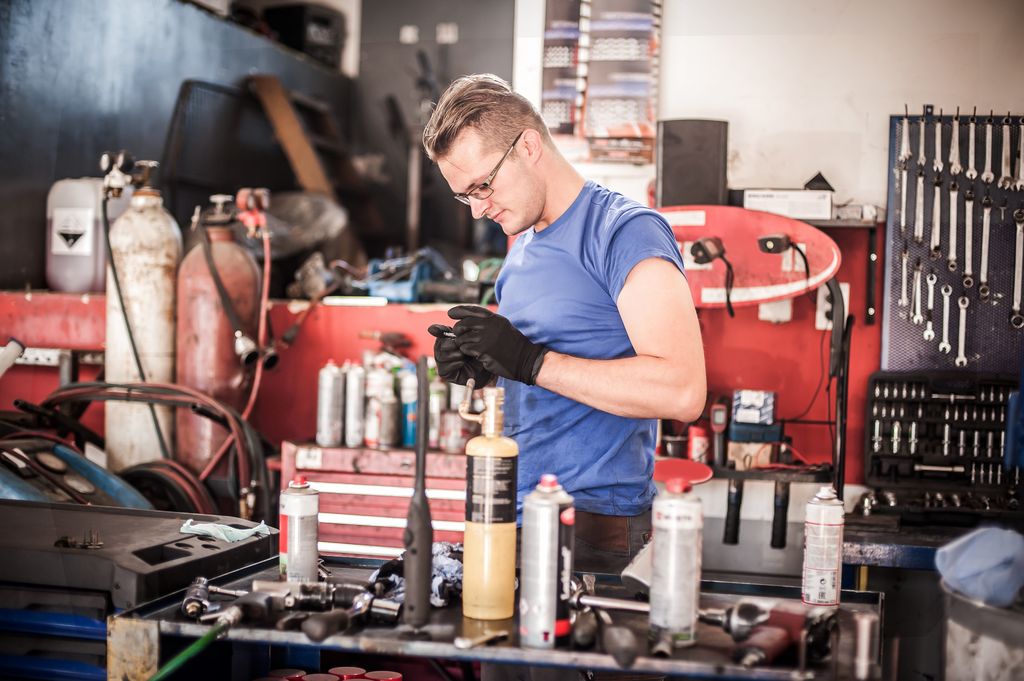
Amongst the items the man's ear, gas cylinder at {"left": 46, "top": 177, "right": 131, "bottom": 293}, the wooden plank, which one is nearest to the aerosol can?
the man's ear

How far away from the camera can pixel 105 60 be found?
4469 mm

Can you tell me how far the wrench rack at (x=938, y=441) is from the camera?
3.09m

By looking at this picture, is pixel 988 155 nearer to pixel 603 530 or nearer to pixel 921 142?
pixel 921 142

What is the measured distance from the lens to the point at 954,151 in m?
3.24

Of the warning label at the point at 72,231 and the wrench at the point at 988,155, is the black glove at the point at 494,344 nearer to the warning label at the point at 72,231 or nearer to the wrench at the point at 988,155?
the wrench at the point at 988,155

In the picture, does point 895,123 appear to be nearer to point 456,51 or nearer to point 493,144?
point 493,144

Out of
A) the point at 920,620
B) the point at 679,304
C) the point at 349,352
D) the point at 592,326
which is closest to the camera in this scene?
the point at 679,304

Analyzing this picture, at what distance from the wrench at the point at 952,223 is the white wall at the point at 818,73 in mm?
221

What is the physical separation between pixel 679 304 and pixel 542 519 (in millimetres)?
498

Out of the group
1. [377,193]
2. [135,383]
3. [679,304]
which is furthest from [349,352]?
[377,193]

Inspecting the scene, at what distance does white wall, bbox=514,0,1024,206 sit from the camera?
10.3 feet

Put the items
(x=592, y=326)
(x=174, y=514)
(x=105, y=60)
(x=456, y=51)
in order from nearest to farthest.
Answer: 1. (x=592, y=326)
2. (x=174, y=514)
3. (x=105, y=60)
4. (x=456, y=51)

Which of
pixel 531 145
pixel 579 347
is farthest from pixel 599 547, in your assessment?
pixel 531 145

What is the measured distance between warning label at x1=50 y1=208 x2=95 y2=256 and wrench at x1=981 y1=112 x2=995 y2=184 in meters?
3.36
